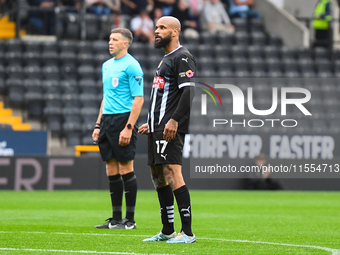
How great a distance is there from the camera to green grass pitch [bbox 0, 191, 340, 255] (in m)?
4.95

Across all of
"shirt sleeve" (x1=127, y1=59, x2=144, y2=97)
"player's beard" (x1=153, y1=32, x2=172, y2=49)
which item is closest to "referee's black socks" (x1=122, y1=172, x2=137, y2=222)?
"shirt sleeve" (x1=127, y1=59, x2=144, y2=97)

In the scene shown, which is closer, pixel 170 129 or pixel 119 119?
pixel 170 129

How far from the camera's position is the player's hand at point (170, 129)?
5.19 metres

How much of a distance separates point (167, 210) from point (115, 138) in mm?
1255

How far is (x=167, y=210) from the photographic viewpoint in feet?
18.2

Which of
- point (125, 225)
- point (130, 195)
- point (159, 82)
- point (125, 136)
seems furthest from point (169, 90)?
point (125, 225)

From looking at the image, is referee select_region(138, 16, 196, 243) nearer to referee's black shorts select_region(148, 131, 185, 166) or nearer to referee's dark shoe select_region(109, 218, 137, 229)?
referee's black shorts select_region(148, 131, 185, 166)

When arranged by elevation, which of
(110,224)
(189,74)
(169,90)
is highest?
(189,74)

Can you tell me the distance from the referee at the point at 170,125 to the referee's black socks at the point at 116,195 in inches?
45.2

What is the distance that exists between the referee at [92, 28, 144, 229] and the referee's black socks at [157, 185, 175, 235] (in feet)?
3.30

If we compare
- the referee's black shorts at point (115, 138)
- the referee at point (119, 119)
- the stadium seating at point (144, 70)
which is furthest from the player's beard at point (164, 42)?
the stadium seating at point (144, 70)

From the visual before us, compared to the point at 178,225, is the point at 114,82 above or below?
above

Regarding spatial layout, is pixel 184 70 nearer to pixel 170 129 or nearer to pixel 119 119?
pixel 170 129

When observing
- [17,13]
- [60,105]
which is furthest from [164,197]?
[17,13]
